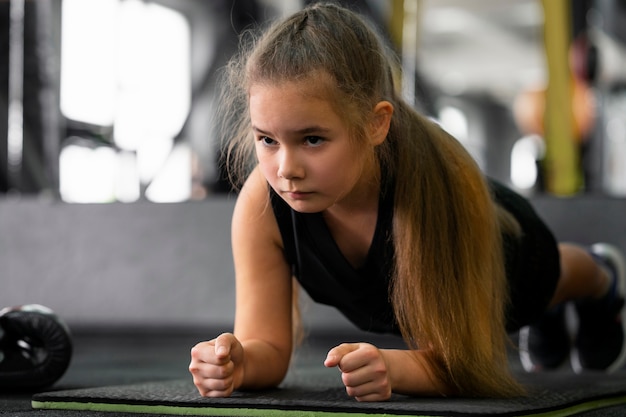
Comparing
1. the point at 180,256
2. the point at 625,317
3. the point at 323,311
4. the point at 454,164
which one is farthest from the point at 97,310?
the point at 454,164

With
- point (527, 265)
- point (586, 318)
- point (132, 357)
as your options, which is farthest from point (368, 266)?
point (132, 357)

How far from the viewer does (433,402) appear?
907mm

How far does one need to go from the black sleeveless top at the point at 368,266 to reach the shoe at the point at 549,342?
0.35 m

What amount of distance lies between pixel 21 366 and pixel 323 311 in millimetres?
965

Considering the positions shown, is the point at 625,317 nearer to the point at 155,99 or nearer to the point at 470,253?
the point at 470,253

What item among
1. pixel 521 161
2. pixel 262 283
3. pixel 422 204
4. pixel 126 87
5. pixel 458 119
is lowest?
pixel 262 283

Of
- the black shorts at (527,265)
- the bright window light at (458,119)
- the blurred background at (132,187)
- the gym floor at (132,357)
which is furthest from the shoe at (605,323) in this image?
the bright window light at (458,119)

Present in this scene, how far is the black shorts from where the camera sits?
1230mm

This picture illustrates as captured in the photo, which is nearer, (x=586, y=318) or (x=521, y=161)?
(x=586, y=318)

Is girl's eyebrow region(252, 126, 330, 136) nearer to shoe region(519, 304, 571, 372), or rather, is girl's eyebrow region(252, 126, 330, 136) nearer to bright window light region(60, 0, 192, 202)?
shoe region(519, 304, 571, 372)

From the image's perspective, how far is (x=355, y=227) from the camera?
105 centimetres

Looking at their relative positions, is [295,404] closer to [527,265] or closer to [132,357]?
[527,265]

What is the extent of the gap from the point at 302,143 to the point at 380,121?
0.12m

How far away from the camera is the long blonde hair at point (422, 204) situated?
3.01 ft
